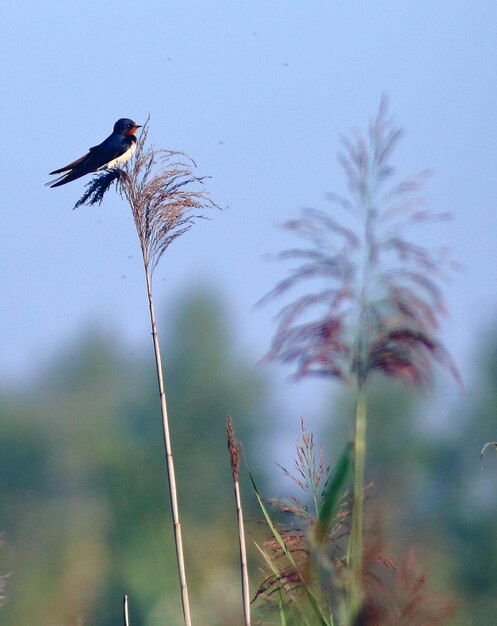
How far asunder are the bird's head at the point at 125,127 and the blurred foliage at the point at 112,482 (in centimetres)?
1162

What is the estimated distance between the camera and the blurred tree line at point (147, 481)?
18562 millimetres

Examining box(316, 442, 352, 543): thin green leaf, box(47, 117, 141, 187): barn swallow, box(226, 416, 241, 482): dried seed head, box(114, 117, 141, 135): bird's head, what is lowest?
box(316, 442, 352, 543): thin green leaf

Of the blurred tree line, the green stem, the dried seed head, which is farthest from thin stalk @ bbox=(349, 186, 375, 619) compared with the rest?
the blurred tree line

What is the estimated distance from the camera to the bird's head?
657 cm

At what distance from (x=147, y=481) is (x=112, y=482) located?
62cm

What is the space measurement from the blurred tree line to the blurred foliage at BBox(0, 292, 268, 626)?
0.10 feet

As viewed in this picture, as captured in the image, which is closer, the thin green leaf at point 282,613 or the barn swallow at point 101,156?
the thin green leaf at point 282,613

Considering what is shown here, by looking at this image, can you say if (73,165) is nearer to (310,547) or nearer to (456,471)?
(310,547)

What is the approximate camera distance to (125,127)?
6.70 m

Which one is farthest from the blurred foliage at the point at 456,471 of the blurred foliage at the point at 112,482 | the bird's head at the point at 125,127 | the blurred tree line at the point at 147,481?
the bird's head at the point at 125,127

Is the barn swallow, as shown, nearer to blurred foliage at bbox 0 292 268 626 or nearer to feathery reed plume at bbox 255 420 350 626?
feathery reed plume at bbox 255 420 350 626

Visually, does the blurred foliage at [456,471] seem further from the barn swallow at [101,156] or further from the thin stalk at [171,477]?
the thin stalk at [171,477]

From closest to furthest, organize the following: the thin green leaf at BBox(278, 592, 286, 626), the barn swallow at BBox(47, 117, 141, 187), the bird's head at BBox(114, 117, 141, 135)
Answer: the thin green leaf at BBox(278, 592, 286, 626)
the barn swallow at BBox(47, 117, 141, 187)
the bird's head at BBox(114, 117, 141, 135)

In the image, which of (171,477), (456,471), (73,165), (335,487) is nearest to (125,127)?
(73,165)
